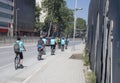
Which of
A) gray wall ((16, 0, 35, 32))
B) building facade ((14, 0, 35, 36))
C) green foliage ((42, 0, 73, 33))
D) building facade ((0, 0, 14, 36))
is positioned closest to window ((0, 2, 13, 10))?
building facade ((0, 0, 14, 36))

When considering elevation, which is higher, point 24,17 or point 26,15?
point 26,15

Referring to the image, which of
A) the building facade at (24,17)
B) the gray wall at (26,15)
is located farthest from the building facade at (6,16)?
the gray wall at (26,15)

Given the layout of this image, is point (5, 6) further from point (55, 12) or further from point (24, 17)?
point (55, 12)

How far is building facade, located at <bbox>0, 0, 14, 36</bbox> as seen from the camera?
108 metres

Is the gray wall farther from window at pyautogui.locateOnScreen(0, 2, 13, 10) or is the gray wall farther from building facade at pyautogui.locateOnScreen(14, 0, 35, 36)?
window at pyautogui.locateOnScreen(0, 2, 13, 10)

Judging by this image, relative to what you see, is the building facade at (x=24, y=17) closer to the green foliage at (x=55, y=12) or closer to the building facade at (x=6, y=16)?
the building facade at (x=6, y=16)

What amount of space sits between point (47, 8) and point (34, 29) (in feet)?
40.9

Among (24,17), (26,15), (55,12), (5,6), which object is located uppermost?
(5,6)

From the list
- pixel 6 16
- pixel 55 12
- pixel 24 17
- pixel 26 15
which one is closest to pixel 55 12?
pixel 55 12

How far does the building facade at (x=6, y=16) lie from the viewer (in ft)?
354

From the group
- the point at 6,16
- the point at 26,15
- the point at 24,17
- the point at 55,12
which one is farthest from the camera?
the point at 55,12

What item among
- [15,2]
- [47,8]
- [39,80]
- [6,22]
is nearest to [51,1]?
[47,8]

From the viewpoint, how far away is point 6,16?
113 m

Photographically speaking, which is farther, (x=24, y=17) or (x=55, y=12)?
(x=55, y=12)
